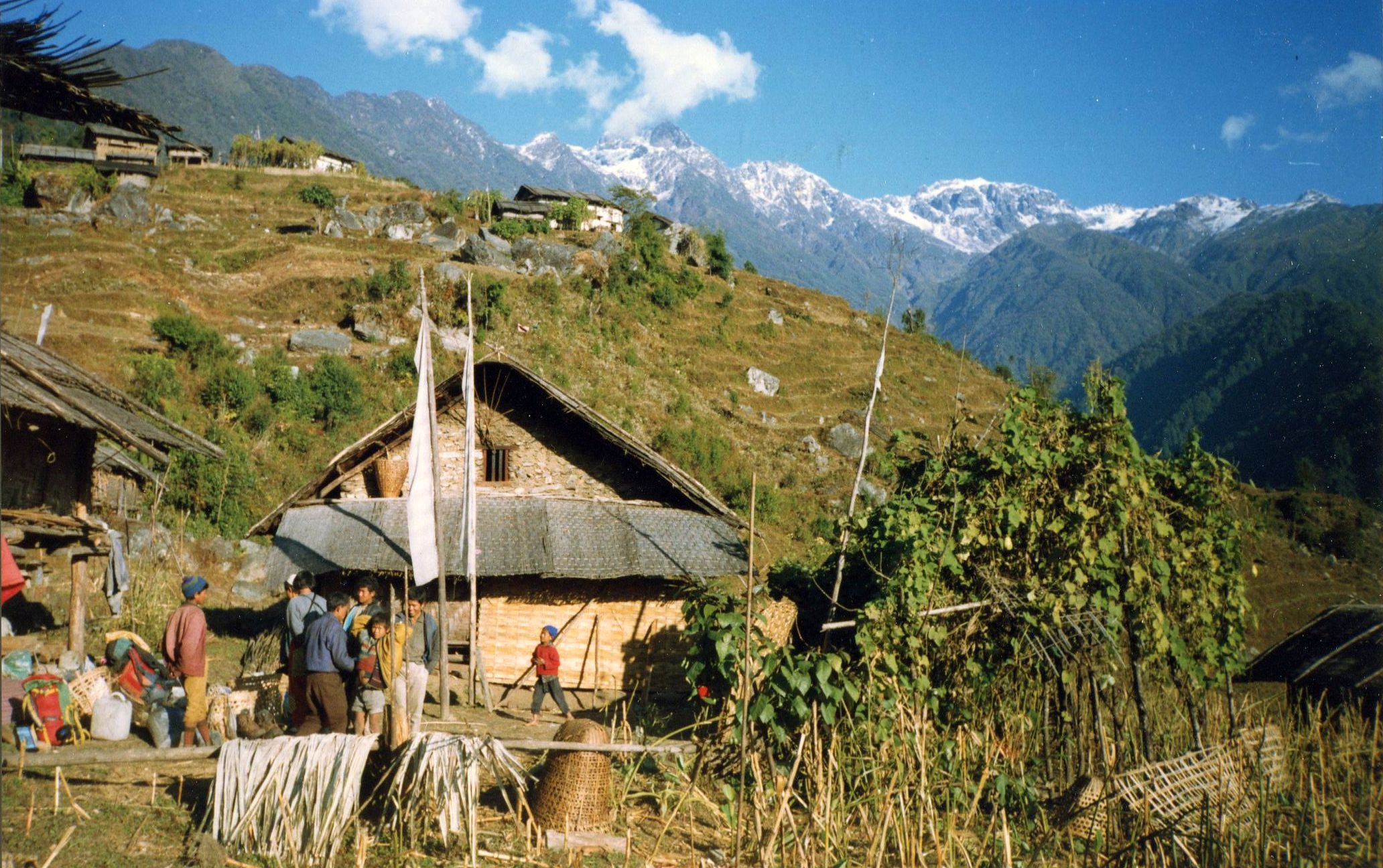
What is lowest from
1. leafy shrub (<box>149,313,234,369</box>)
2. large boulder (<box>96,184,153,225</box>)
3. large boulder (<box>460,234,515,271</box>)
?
leafy shrub (<box>149,313,234,369</box>)

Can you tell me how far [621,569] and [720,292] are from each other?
140 feet

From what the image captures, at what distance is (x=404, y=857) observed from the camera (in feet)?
17.3

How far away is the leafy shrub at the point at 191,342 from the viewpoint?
28.6m

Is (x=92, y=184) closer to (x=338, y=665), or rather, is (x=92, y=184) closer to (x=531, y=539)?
(x=531, y=539)

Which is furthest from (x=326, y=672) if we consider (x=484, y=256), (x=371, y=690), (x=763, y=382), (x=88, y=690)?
(x=484, y=256)

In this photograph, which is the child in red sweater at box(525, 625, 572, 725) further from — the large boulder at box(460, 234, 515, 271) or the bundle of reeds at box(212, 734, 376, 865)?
the large boulder at box(460, 234, 515, 271)

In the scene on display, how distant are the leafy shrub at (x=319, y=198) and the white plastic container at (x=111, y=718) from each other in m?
49.5

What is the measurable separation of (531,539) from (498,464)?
6.15ft

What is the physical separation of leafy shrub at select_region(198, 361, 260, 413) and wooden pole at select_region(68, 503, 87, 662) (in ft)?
56.9

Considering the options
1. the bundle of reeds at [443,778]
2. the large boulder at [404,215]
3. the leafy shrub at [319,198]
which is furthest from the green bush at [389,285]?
the bundle of reeds at [443,778]

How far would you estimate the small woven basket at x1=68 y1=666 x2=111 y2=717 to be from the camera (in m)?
7.94

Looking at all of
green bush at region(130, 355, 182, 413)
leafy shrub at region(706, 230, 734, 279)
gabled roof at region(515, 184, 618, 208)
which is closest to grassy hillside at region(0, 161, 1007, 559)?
green bush at region(130, 355, 182, 413)

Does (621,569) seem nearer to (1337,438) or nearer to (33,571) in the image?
(33,571)

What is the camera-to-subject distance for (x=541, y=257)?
43719mm
